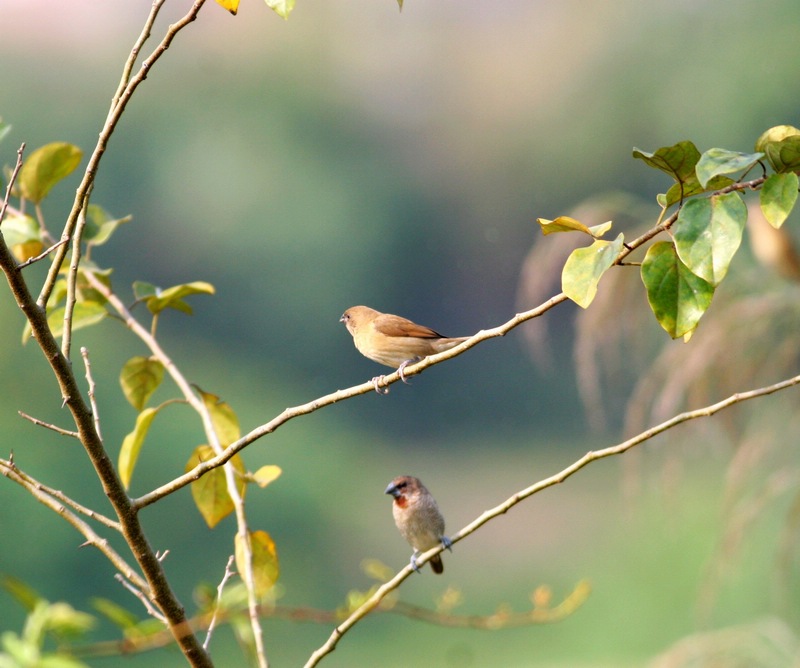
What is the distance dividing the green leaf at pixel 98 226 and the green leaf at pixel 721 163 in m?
0.56

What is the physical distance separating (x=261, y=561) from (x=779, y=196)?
475 millimetres

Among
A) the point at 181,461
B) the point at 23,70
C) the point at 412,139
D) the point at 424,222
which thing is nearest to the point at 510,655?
the point at 181,461

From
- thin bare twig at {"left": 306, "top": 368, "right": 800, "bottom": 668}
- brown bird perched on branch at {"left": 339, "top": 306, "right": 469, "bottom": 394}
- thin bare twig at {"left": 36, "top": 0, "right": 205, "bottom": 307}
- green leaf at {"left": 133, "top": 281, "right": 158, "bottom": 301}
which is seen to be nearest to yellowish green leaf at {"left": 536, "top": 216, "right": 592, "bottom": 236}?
thin bare twig at {"left": 306, "top": 368, "right": 800, "bottom": 668}

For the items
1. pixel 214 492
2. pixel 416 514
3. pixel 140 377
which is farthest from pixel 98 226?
pixel 416 514

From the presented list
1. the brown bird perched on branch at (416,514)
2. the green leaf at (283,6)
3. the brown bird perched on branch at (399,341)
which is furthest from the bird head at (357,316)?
the green leaf at (283,6)

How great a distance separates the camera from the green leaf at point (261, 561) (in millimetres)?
709

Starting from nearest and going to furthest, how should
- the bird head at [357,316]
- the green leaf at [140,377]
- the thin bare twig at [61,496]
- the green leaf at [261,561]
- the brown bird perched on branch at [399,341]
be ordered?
the thin bare twig at [61,496]
the green leaf at [261,561]
the green leaf at [140,377]
the brown bird perched on branch at [399,341]
the bird head at [357,316]

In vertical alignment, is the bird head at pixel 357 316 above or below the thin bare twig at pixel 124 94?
above

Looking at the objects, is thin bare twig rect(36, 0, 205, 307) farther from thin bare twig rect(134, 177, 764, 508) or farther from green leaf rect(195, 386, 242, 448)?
green leaf rect(195, 386, 242, 448)

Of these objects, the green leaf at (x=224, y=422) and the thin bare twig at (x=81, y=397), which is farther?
the green leaf at (x=224, y=422)

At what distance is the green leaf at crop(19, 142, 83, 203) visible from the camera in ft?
2.79

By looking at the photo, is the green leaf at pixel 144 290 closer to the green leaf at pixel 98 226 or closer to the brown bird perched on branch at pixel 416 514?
the green leaf at pixel 98 226

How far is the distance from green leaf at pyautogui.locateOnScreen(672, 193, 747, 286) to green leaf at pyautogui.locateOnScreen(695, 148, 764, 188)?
2cm

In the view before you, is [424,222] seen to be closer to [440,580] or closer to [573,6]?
[573,6]
